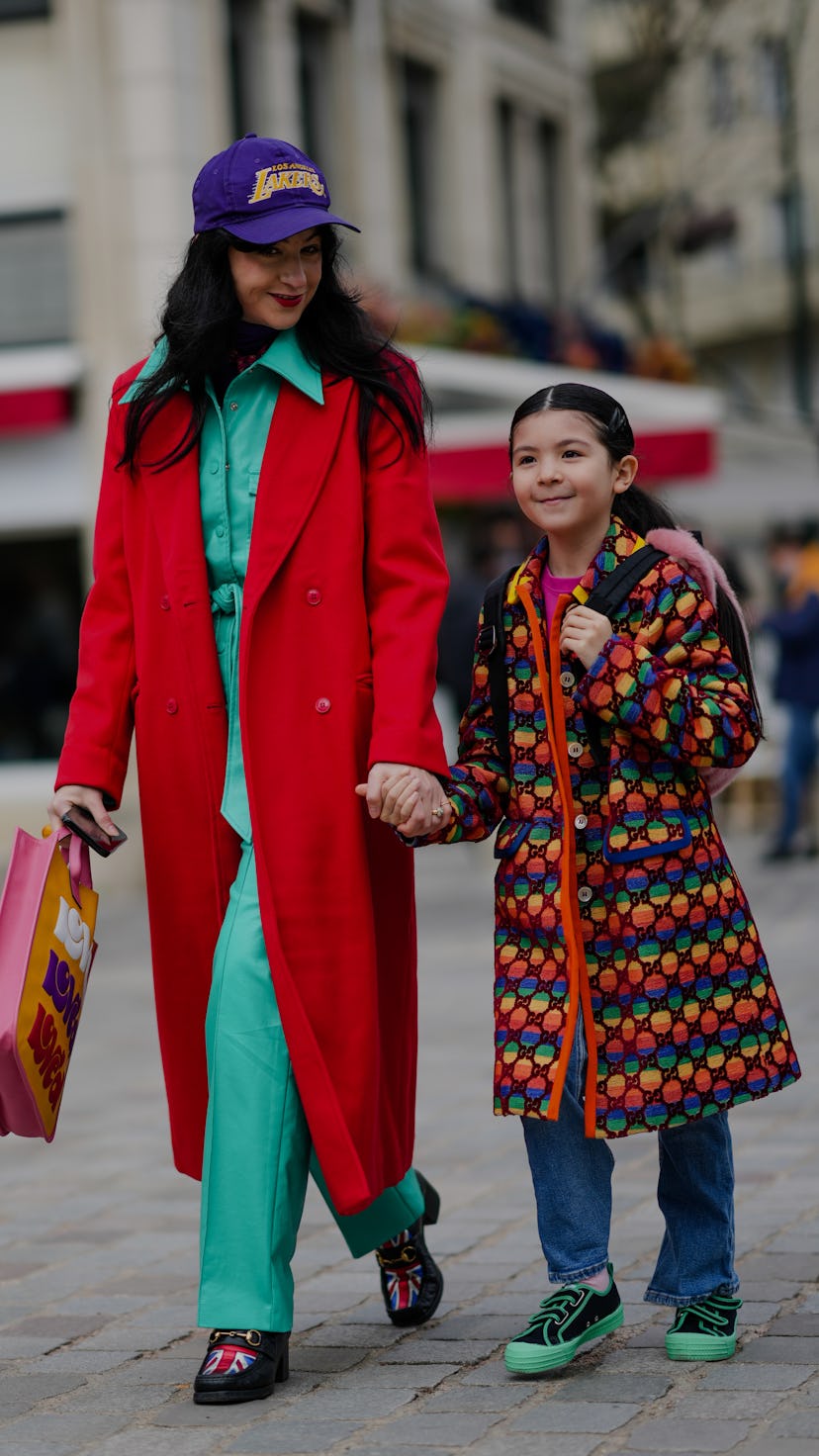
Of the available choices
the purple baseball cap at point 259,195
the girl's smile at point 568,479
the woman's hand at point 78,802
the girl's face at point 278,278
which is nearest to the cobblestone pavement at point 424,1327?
the woman's hand at point 78,802

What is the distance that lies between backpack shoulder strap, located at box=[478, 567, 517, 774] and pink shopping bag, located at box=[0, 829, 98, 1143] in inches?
30.2

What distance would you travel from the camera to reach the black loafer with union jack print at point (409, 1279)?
436 centimetres

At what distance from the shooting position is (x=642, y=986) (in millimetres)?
3857

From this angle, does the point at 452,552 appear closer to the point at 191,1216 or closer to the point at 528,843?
the point at 191,1216

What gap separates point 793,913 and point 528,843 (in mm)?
7134

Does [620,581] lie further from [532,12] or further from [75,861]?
[532,12]

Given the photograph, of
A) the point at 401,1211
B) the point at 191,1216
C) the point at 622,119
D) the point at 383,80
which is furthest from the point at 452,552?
the point at 401,1211

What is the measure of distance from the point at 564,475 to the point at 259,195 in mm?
713

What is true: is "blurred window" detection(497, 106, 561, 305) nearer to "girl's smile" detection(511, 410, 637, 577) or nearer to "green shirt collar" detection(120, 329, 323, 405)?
"green shirt collar" detection(120, 329, 323, 405)

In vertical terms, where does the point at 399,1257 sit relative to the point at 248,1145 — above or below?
below

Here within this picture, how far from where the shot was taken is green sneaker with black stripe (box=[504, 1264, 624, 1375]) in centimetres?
390

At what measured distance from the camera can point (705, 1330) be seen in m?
3.97

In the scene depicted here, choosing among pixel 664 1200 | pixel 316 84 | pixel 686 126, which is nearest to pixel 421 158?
pixel 316 84

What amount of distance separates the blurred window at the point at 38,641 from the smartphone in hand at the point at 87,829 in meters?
10.6
